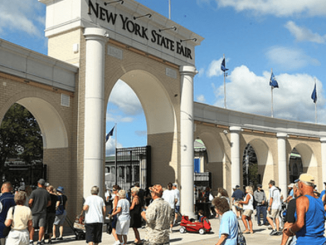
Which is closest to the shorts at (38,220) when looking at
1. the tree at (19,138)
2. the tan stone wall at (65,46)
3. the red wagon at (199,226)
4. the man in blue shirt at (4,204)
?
the man in blue shirt at (4,204)

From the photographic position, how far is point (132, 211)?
11.3 m

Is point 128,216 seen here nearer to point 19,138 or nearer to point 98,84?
point 98,84

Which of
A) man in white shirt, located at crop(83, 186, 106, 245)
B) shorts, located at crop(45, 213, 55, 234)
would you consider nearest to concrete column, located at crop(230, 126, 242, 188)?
shorts, located at crop(45, 213, 55, 234)

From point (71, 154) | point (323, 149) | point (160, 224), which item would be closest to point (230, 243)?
point (160, 224)

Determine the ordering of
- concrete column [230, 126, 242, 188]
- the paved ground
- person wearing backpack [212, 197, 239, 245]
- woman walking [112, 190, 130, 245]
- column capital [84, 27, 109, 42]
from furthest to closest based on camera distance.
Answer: concrete column [230, 126, 242, 188] → column capital [84, 27, 109, 42] → the paved ground → woman walking [112, 190, 130, 245] → person wearing backpack [212, 197, 239, 245]

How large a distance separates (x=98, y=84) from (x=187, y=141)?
6.35 meters

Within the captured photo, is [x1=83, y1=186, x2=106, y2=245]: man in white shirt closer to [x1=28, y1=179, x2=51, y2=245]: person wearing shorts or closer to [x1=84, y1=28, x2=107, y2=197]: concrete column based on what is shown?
[x1=28, y1=179, x2=51, y2=245]: person wearing shorts

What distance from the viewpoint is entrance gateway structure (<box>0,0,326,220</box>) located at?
1403cm

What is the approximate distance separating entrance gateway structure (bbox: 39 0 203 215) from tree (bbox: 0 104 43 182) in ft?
47.8

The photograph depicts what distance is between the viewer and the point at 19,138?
105 feet

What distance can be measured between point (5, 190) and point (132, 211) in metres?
4.70

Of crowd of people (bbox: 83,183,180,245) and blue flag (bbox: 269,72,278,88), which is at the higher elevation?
blue flag (bbox: 269,72,278,88)

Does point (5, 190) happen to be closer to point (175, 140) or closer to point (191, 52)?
point (175, 140)

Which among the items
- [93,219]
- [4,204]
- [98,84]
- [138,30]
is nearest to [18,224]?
[4,204]
